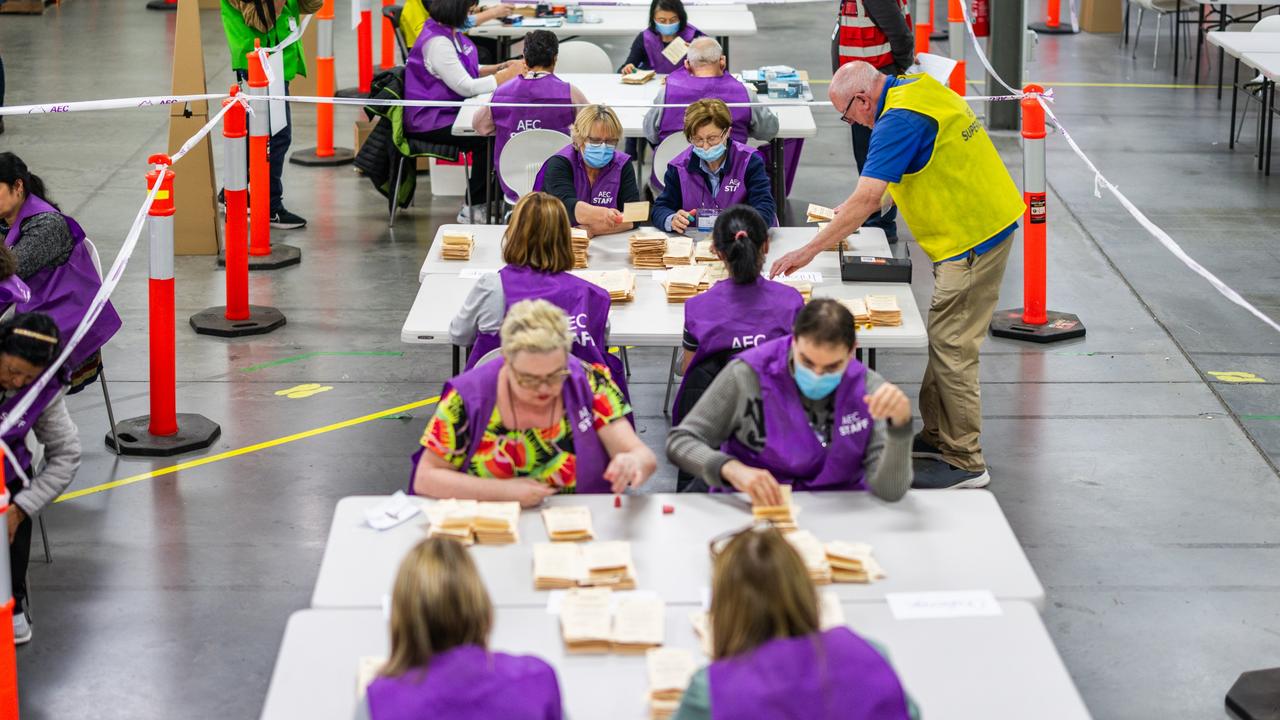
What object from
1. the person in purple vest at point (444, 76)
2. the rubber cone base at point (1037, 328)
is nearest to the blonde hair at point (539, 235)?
the rubber cone base at point (1037, 328)

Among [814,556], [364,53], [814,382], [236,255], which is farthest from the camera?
[364,53]

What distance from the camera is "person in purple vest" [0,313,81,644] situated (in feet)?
15.3

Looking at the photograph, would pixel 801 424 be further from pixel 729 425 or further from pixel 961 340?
pixel 961 340

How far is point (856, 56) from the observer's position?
901 centimetres

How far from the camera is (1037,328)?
7641 millimetres

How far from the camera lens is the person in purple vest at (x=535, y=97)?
322 inches

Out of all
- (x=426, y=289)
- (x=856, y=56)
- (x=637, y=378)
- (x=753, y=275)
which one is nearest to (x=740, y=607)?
(x=753, y=275)

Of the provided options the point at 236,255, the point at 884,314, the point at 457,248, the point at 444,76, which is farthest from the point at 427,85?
the point at 884,314

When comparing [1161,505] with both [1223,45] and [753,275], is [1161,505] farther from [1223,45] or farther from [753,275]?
[1223,45]

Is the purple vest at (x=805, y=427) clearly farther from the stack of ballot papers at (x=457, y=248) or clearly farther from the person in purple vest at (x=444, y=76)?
the person in purple vest at (x=444, y=76)

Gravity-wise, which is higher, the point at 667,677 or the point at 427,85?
the point at 427,85

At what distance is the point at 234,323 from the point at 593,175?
2020 millimetres

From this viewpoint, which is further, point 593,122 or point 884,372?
point 884,372

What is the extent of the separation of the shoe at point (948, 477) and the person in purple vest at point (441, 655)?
3383mm
